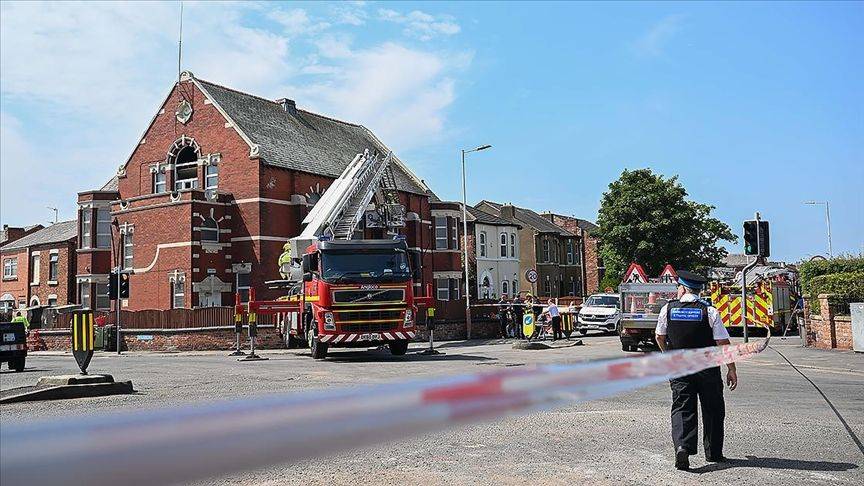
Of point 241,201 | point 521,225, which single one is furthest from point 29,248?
point 521,225

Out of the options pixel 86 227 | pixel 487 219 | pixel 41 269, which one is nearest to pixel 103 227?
pixel 86 227

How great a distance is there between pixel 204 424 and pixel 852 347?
21860 millimetres

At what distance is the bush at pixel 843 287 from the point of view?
20.8 metres

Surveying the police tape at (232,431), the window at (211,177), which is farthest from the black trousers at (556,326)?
the police tape at (232,431)

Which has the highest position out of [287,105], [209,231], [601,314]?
[287,105]

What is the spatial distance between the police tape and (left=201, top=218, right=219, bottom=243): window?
1362 inches

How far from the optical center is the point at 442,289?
151ft

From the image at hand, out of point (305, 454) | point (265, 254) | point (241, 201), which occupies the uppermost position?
point (241, 201)

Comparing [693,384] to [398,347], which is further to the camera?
[398,347]

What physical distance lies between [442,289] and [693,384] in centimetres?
3949

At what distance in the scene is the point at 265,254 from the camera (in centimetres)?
3541

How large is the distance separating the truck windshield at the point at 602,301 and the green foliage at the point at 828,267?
901cm

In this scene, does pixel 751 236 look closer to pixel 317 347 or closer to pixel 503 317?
pixel 317 347

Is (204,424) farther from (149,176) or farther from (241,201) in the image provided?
(149,176)
